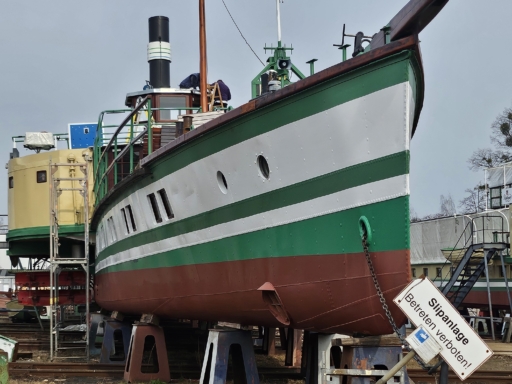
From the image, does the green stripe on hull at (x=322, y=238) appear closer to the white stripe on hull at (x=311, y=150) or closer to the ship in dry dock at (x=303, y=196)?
the ship in dry dock at (x=303, y=196)

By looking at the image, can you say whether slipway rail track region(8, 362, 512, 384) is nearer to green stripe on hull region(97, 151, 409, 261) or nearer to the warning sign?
green stripe on hull region(97, 151, 409, 261)

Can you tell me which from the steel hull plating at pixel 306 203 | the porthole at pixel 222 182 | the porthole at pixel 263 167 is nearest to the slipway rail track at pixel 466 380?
the steel hull plating at pixel 306 203

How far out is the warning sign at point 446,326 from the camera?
551cm

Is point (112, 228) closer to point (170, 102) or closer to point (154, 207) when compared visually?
point (154, 207)

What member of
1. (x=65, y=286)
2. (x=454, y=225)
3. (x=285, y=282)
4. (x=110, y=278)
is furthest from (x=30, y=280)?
(x=454, y=225)

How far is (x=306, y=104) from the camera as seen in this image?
7.76 m

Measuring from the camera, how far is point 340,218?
7.46 meters

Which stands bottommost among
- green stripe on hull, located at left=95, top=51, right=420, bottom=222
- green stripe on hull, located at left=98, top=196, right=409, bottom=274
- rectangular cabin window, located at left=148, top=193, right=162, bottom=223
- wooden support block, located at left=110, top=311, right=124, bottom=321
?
wooden support block, located at left=110, top=311, right=124, bottom=321

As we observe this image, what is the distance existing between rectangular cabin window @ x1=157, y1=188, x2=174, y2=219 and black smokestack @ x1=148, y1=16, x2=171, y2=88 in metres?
12.0

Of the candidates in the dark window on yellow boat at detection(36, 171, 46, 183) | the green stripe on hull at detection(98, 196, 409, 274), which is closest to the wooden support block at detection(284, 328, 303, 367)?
the green stripe on hull at detection(98, 196, 409, 274)

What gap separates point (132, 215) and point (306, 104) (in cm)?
518

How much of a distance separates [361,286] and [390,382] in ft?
3.82

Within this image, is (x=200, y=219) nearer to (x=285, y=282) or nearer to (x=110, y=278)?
(x=285, y=282)

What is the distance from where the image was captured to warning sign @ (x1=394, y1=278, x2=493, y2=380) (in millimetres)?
5508
